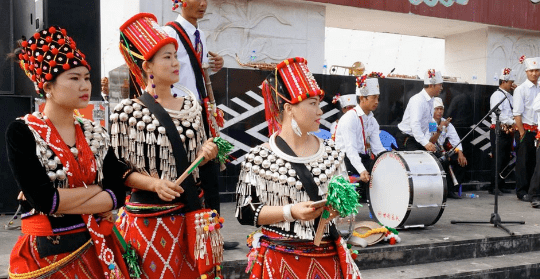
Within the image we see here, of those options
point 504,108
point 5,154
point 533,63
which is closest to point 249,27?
point 5,154

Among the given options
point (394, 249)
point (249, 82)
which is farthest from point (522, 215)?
point (249, 82)

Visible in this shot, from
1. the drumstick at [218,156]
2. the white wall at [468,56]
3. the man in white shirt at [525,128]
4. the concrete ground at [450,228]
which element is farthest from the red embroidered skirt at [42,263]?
the white wall at [468,56]

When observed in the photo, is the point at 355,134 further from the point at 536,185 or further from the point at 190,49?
the point at 190,49

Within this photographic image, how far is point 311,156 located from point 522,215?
20.3 feet

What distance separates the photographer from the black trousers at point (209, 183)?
2.97m

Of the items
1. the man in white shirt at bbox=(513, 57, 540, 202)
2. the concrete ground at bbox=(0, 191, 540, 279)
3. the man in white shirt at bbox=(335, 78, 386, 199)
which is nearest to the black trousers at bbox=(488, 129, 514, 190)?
the man in white shirt at bbox=(513, 57, 540, 202)

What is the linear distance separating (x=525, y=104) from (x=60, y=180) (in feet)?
29.9

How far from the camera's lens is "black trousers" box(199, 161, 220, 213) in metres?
2.97

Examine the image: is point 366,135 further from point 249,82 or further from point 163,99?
point 163,99

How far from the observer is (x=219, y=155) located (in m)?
2.88

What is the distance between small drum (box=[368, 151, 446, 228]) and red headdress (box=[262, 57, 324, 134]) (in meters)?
3.78

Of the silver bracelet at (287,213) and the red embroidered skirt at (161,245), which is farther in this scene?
the red embroidered skirt at (161,245)

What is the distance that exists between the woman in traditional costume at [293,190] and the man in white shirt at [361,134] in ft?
13.0

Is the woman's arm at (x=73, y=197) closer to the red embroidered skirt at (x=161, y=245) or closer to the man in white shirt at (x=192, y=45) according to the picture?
the red embroidered skirt at (x=161, y=245)
